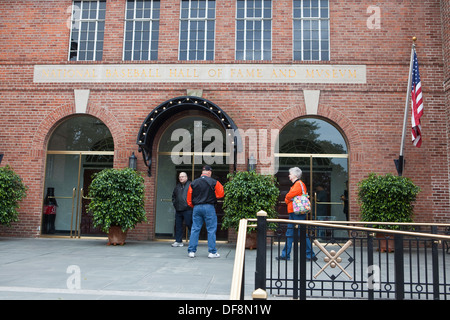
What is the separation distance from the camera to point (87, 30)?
11664mm

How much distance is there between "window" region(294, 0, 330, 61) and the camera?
439 inches

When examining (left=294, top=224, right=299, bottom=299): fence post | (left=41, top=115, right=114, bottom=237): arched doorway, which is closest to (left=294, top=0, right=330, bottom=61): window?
(left=41, top=115, right=114, bottom=237): arched doorway

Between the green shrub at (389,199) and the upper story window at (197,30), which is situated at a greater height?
the upper story window at (197,30)

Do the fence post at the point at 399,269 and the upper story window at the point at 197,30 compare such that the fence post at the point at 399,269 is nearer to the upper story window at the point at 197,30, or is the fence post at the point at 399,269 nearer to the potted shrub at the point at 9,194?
the upper story window at the point at 197,30

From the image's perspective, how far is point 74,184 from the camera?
11344mm

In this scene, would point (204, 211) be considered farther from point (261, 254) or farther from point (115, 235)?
point (261, 254)

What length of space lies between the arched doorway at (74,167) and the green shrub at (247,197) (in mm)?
3962

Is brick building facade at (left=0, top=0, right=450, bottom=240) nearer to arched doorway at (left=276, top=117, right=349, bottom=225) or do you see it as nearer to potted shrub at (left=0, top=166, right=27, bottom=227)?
arched doorway at (left=276, top=117, right=349, bottom=225)

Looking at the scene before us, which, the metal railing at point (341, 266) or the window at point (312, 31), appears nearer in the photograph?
the metal railing at point (341, 266)

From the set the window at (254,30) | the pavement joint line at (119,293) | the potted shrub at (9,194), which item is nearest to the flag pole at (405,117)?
the window at (254,30)

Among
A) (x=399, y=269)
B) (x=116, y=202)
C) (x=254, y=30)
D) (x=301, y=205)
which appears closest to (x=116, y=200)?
(x=116, y=202)

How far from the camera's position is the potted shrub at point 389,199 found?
9188 mm
